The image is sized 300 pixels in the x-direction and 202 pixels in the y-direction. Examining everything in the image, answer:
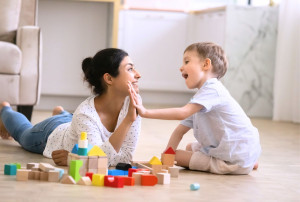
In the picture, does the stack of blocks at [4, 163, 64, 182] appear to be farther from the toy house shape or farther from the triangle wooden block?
the toy house shape

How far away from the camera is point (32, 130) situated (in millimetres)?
2363

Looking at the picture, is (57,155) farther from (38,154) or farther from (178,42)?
(178,42)

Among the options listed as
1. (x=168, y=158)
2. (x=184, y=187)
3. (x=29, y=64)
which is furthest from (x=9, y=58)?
(x=184, y=187)

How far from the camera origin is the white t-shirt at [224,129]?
2006mm

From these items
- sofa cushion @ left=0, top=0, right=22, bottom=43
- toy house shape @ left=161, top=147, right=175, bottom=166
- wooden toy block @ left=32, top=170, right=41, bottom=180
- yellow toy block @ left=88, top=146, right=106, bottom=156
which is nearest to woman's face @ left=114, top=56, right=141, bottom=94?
toy house shape @ left=161, top=147, right=175, bottom=166

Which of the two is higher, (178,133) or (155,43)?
(155,43)

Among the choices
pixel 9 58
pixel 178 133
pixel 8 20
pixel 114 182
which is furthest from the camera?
pixel 8 20

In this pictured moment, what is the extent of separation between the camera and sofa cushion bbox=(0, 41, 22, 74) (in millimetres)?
3118

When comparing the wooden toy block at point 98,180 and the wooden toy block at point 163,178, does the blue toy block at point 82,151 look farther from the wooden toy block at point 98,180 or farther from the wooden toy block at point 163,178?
the wooden toy block at point 163,178

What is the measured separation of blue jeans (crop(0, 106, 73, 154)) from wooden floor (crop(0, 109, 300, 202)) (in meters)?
→ 0.04

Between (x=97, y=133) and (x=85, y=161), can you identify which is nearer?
(x=85, y=161)

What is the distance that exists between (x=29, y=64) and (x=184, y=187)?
174 cm

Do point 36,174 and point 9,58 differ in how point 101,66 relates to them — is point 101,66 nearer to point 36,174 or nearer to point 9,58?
point 36,174

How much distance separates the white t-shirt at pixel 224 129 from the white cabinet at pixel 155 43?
3.19 metres
